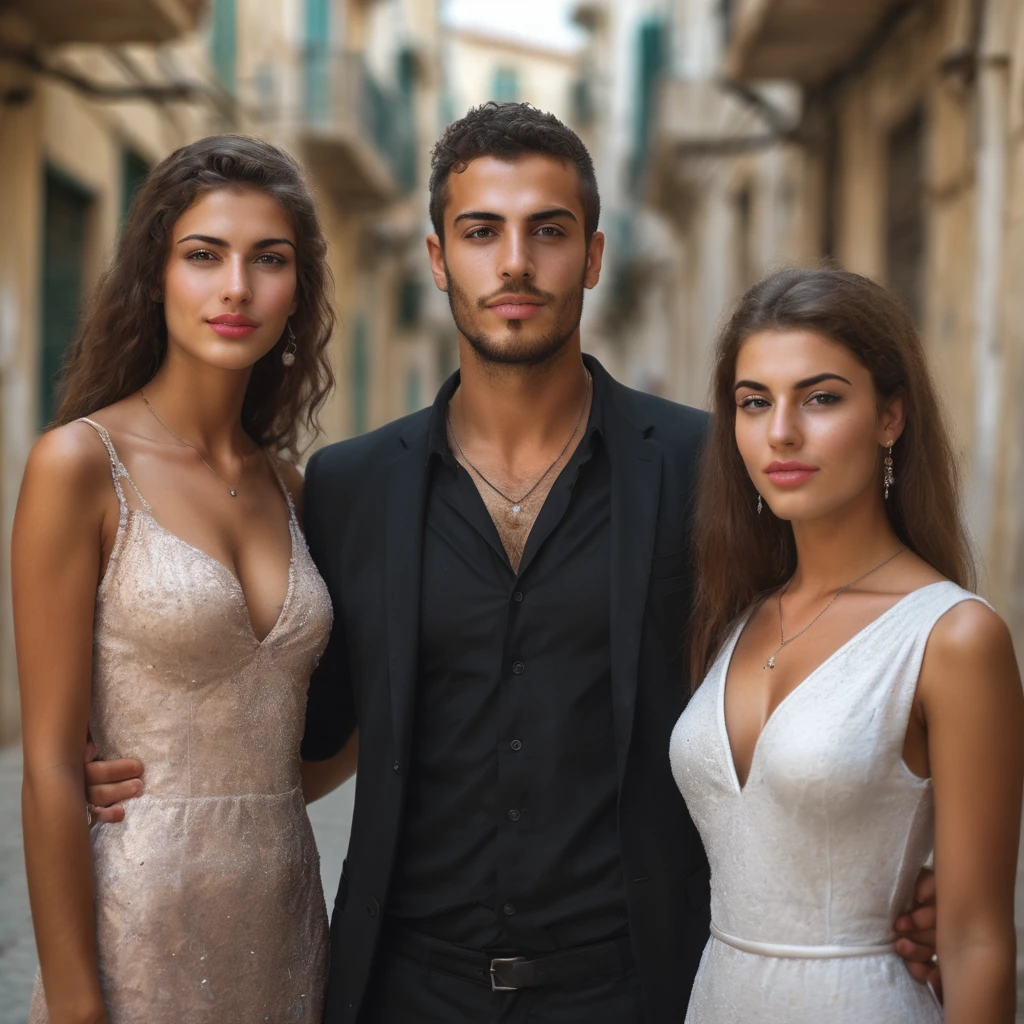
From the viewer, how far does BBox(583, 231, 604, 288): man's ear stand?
3.50 metres

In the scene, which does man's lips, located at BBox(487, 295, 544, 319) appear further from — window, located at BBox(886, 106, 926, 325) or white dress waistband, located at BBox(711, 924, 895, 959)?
Result: window, located at BBox(886, 106, 926, 325)

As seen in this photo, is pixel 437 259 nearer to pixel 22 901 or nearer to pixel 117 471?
pixel 117 471

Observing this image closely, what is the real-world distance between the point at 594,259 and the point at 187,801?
5.06 ft

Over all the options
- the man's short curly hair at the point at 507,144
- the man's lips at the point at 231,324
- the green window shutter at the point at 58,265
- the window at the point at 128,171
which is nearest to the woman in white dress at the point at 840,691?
the man's short curly hair at the point at 507,144

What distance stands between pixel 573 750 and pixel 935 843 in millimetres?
829

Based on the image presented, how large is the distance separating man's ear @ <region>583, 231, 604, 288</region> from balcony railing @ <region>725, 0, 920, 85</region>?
6645 millimetres

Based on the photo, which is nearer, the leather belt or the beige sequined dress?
the beige sequined dress

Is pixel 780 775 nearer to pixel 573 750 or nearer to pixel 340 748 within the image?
pixel 573 750

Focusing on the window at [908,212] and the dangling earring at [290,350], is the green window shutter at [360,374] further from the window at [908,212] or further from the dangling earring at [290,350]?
the dangling earring at [290,350]

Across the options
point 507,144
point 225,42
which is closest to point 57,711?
point 507,144

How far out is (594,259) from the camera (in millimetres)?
3543

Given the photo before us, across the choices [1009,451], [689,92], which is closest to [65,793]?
[1009,451]

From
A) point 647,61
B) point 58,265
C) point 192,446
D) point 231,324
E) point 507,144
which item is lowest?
point 192,446

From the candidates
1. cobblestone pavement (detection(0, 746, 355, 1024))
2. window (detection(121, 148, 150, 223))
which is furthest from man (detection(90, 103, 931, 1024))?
window (detection(121, 148, 150, 223))
